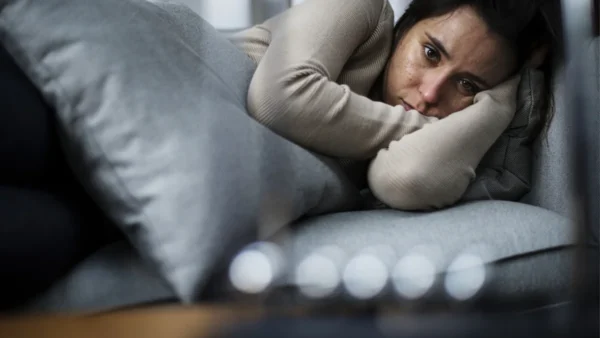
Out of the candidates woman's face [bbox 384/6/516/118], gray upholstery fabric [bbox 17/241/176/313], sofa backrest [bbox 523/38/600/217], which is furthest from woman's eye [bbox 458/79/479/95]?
gray upholstery fabric [bbox 17/241/176/313]

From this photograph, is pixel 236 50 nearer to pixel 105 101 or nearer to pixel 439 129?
pixel 105 101

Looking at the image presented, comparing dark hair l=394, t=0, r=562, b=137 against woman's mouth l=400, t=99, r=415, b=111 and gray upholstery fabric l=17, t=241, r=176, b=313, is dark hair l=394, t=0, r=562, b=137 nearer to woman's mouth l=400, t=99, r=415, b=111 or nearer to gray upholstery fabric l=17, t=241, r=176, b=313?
woman's mouth l=400, t=99, r=415, b=111

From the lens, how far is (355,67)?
787 millimetres

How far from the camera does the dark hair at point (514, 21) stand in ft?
2.27

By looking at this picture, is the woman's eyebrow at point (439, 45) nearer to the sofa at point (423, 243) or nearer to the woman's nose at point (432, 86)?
the woman's nose at point (432, 86)

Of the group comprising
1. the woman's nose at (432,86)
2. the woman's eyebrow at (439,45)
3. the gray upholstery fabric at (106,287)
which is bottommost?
the gray upholstery fabric at (106,287)

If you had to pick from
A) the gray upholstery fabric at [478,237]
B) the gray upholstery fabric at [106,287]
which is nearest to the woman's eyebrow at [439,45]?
the gray upholstery fabric at [478,237]

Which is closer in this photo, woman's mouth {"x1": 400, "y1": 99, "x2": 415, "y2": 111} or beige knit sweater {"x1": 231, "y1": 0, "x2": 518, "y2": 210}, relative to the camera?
beige knit sweater {"x1": 231, "y1": 0, "x2": 518, "y2": 210}

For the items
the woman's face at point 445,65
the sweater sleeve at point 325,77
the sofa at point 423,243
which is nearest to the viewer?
the sofa at point 423,243

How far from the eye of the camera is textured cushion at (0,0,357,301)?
53 cm

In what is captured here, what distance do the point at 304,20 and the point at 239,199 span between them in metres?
0.23

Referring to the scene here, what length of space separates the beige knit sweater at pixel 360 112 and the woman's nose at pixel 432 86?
3 centimetres

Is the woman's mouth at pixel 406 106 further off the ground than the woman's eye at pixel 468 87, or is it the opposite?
the woman's eye at pixel 468 87

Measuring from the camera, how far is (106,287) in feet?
1.73
